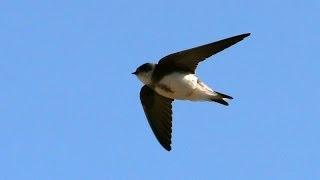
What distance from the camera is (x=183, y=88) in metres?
11.1

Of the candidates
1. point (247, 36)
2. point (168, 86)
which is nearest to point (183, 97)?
point (168, 86)

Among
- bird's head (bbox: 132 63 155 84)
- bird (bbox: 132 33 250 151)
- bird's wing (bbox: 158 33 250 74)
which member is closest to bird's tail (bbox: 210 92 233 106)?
bird (bbox: 132 33 250 151)

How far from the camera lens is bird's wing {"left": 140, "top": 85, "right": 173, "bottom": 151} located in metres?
11.6

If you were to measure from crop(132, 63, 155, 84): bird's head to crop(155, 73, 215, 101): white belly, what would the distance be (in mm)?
174

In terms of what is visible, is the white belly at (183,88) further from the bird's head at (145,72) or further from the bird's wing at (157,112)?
the bird's wing at (157,112)

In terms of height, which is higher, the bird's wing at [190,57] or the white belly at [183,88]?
the bird's wing at [190,57]

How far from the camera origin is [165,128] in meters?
11.7

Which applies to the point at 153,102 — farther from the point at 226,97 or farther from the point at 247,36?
the point at 247,36

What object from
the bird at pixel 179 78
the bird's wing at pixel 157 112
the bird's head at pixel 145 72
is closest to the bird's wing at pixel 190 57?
the bird at pixel 179 78

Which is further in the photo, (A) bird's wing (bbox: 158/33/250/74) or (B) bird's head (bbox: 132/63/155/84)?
(B) bird's head (bbox: 132/63/155/84)

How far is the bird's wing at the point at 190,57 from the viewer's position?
10977mm

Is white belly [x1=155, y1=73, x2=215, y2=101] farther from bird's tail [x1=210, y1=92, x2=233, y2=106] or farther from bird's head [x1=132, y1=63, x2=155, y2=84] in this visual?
bird's head [x1=132, y1=63, x2=155, y2=84]

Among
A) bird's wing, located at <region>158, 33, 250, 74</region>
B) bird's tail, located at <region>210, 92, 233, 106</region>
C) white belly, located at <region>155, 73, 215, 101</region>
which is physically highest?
bird's wing, located at <region>158, 33, 250, 74</region>

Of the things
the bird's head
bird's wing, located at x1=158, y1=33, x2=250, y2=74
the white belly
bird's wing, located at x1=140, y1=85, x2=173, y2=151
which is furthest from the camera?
bird's wing, located at x1=140, y1=85, x2=173, y2=151
